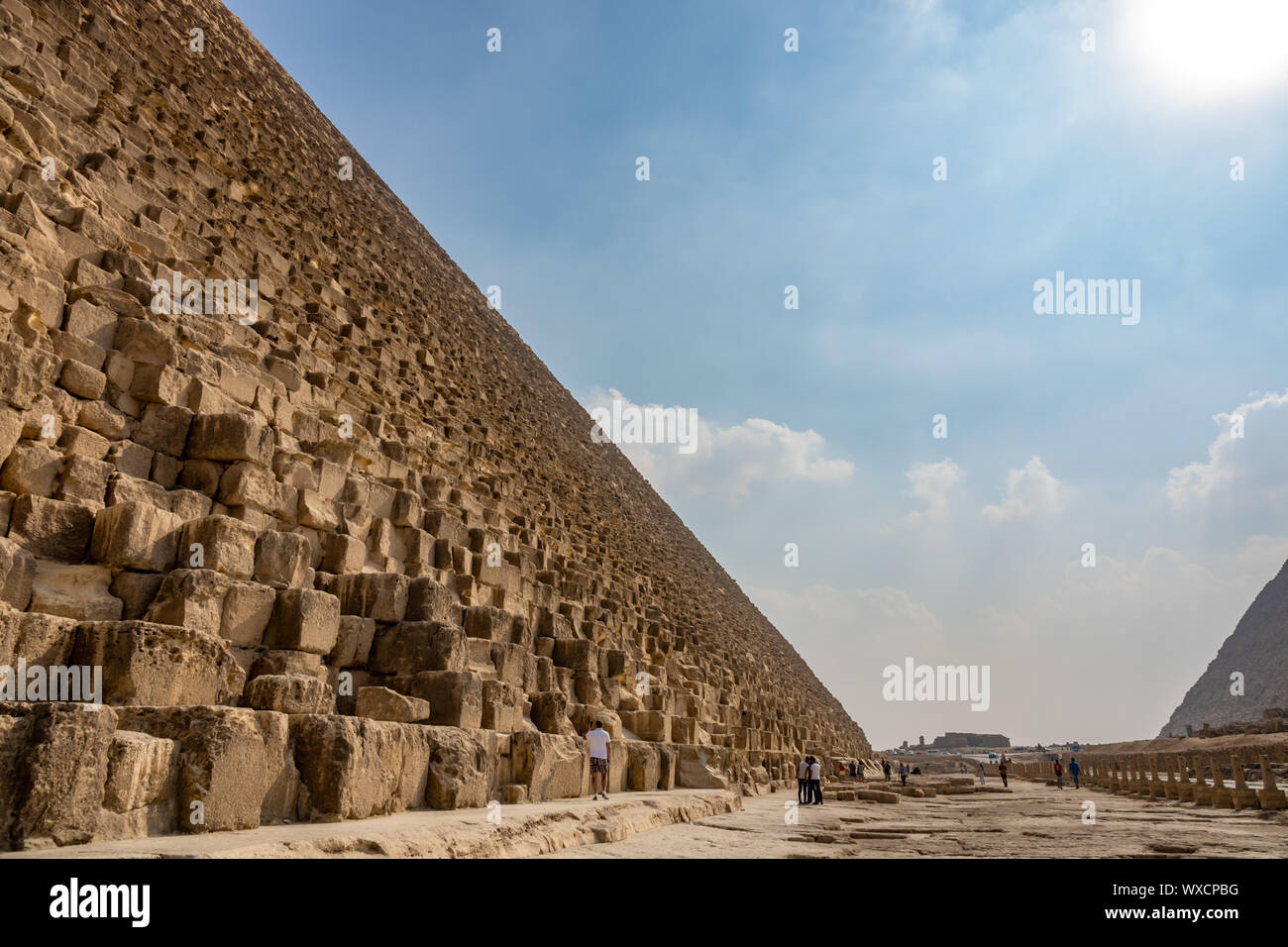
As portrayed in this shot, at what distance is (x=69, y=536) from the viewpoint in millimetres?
5051

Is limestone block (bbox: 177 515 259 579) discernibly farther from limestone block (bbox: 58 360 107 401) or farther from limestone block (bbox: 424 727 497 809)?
limestone block (bbox: 424 727 497 809)

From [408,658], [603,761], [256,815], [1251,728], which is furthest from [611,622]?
[1251,728]

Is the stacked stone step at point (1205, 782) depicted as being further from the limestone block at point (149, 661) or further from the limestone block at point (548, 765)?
the limestone block at point (149, 661)

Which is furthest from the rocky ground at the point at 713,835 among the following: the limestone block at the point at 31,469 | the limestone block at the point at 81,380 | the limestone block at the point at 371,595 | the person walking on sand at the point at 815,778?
the limestone block at the point at 81,380

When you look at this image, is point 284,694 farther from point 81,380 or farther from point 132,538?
point 81,380

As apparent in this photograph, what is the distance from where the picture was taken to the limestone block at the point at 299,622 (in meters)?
5.79

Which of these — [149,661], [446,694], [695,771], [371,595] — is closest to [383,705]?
[446,694]

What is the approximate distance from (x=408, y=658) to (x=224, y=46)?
487 inches

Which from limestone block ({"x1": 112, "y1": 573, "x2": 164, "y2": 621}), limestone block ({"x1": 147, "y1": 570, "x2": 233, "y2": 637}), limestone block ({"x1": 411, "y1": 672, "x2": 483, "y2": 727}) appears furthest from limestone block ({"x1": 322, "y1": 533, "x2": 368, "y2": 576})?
limestone block ({"x1": 112, "y1": 573, "x2": 164, "y2": 621})

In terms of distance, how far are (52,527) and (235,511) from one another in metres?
1.39

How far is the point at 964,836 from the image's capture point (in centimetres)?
778

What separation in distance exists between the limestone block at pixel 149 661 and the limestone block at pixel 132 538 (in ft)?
2.69
